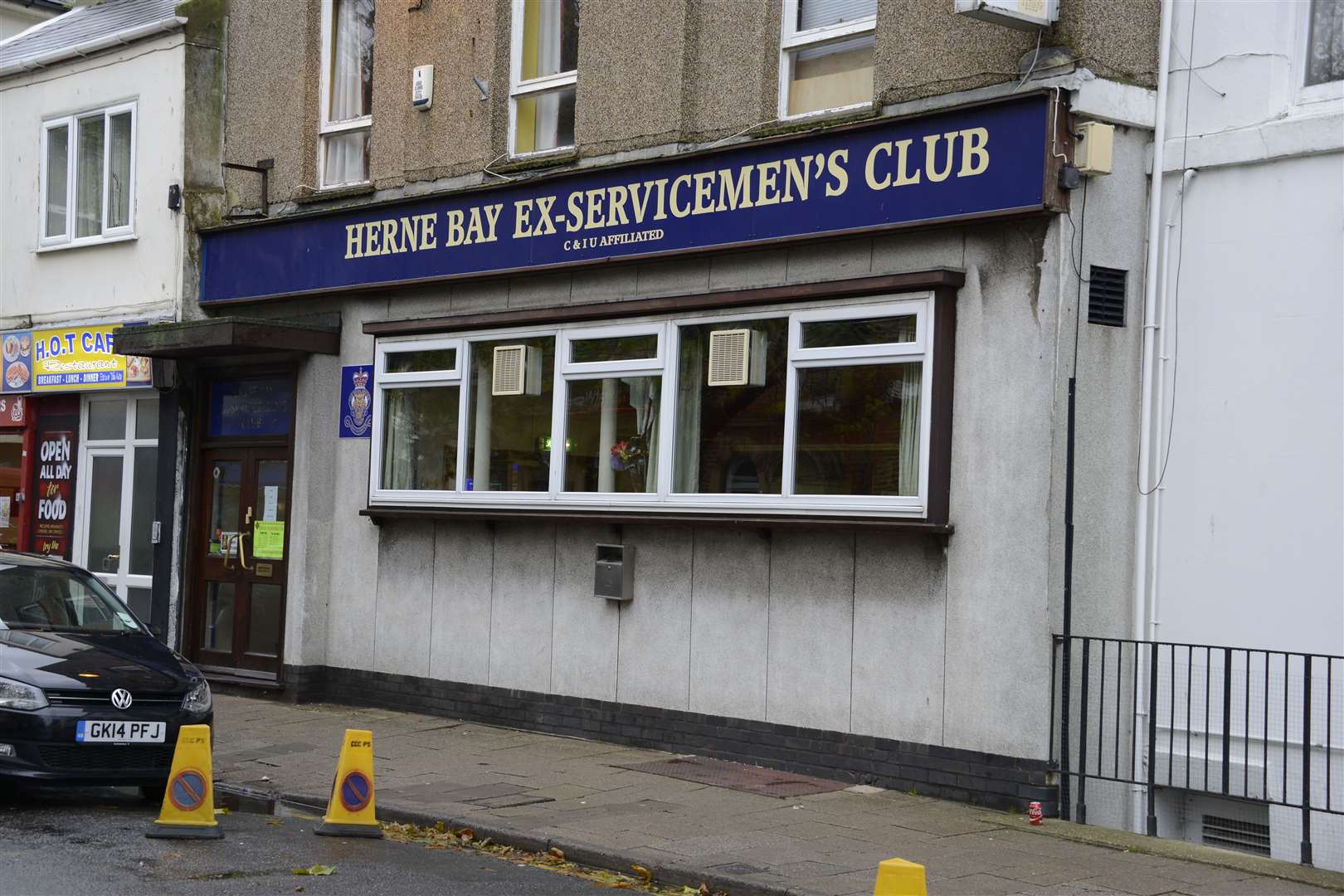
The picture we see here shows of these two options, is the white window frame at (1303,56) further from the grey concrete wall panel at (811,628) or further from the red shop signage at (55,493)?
the red shop signage at (55,493)

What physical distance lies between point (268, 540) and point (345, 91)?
4.35 meters

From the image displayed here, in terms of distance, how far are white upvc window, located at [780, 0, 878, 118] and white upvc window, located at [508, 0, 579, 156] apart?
2.27 meters

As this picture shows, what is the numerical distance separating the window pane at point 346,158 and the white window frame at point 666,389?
194cm

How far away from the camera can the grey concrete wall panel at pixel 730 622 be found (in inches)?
448

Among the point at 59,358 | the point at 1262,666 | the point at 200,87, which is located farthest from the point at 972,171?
the point at 59,358

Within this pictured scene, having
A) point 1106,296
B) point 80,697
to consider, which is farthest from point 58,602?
point 1106,296

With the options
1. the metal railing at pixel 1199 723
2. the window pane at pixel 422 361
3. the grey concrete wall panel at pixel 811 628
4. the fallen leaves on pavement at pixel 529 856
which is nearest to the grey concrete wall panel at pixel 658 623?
Result: the grey concrete wall panel at pixel 811 628

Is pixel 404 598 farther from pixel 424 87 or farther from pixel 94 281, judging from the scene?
pixel 94 281

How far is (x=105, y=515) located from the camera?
57.4ft

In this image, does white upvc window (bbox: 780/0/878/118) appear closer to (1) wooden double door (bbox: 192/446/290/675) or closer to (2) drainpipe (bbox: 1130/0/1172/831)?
(2) drainpipe (bbox: 1130/0/1172/831)

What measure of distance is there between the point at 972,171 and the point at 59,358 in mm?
11360

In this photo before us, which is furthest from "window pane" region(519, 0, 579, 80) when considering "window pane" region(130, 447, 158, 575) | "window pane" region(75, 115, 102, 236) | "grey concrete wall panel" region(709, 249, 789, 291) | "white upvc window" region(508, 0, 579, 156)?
"window pane" region(75, 115, 102, 236)

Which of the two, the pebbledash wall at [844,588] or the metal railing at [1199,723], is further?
the pebbledash wall at [844,588]

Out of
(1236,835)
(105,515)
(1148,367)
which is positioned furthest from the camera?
(105,515)
